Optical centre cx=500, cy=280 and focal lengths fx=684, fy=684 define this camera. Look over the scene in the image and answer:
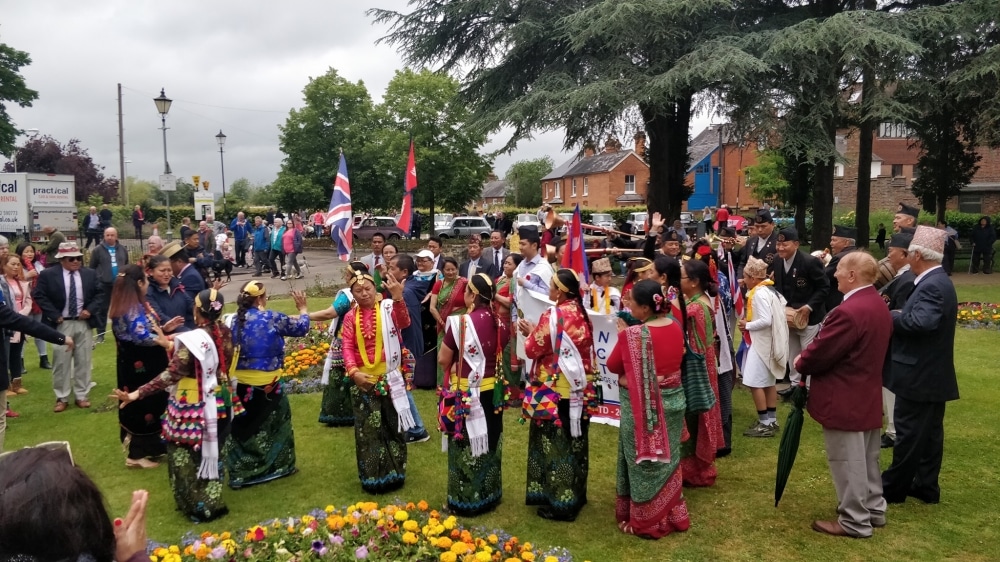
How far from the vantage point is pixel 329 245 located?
1390 inches

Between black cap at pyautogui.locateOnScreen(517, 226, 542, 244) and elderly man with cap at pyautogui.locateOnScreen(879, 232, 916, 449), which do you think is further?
black cap at pyautogui.locateOnScreen(517, 226, 542, 244)

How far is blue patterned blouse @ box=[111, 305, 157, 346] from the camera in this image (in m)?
6.24

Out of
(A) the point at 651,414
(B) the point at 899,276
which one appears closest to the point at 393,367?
(A) the point at 651,414

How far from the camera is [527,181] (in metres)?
90.0

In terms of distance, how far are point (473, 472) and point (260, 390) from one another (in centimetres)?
201

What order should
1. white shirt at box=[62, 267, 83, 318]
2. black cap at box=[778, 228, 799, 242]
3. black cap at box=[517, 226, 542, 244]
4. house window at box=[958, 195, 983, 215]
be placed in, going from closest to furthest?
black cap at box=[778, 228, 799, 242]
black cap at box=[517, 226, 542, 244]
white shirt at box=[62, 267, 83, 318]
house window at box=[958, 195, 983, 215]

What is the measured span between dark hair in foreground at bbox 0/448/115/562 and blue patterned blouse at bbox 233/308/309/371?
396 centimetres

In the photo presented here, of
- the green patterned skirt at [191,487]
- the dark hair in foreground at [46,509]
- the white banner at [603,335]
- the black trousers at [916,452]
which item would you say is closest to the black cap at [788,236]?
the white banner at [603,335]

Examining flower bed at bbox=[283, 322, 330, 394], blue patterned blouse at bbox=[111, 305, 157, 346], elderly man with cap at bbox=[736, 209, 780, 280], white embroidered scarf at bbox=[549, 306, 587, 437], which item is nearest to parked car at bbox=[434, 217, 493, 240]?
flower bed at bbox=[283, 322, 330, 394]

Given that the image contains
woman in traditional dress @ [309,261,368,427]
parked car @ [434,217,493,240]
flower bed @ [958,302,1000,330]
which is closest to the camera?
woman in traditional dress @ [309,261,368,427]

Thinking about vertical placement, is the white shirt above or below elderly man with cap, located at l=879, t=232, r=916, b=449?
below

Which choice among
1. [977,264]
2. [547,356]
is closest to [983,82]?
[977,264]

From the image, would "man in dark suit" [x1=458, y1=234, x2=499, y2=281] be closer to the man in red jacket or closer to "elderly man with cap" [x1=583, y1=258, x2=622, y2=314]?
"elderly man with cap" [x1=583, y1=258, x2=622, y2=314]

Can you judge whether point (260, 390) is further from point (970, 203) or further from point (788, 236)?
point (970, 203)
